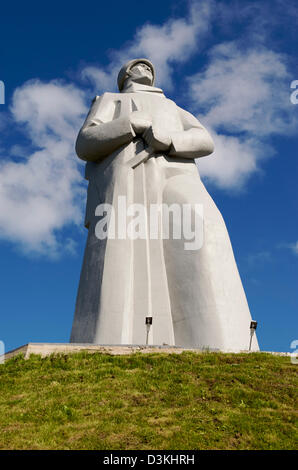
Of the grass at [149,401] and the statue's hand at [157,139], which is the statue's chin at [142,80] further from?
the grass at [149,401]

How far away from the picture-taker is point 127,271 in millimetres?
11094

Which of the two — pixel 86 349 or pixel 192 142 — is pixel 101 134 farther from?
pixel 86 349

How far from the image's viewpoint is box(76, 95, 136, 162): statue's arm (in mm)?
12016

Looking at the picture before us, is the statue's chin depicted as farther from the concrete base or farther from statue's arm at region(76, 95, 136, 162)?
the concrete base

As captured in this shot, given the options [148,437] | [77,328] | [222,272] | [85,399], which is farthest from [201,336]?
[148,437]

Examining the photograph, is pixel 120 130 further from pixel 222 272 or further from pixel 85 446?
pixel 85 446

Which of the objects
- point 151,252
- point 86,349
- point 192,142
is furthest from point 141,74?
point 86,349

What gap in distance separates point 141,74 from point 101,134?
2.91 meters

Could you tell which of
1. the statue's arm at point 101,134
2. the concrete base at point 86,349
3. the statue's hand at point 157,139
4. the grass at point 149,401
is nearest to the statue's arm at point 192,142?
the statue's hand at point 157,139

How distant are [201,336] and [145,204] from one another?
10.3 feet

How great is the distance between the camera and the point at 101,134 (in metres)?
12.1

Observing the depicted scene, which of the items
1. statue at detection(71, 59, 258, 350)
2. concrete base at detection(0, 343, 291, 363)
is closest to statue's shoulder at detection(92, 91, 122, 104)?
statue at detection(71, 59, 258, 350)

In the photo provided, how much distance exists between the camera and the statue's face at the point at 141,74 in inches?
555

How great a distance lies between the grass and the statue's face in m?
7.83
